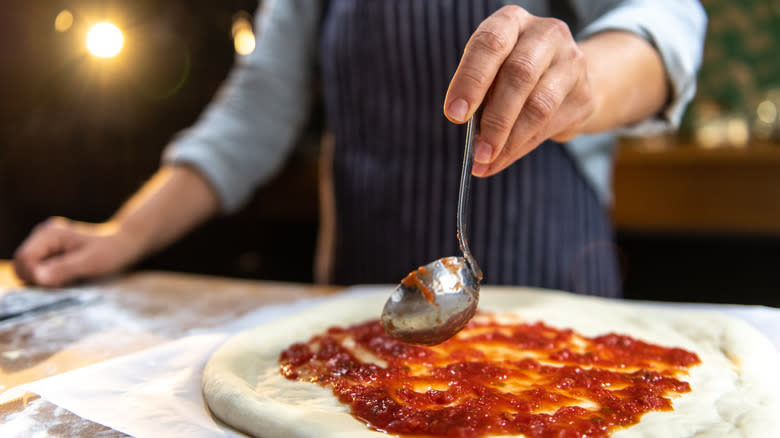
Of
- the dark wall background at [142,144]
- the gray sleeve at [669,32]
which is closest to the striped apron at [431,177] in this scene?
the gray sleeve at [669,32]

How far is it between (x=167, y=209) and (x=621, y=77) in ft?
3.77

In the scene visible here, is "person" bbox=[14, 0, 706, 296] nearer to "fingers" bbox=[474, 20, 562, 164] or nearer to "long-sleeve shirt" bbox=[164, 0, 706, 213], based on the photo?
"long-sleeve shirt" bbox=[164, 0, 706, 213]

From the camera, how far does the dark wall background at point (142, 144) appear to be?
9.32 ft

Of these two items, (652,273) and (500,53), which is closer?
(500,53)

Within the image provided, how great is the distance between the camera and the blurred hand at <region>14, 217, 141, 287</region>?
1390 millimetres

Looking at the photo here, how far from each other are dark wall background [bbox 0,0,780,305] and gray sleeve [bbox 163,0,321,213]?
4.75 ft

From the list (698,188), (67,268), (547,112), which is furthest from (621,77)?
(698,188)

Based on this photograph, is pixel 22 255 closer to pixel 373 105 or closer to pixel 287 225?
pixel 373 105

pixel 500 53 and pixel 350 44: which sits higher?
pixel 350 44

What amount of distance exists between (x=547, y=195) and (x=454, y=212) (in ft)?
0.72

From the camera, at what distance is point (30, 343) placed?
3.41 ft

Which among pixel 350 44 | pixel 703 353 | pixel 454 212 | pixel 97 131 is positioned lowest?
pixel 703 353

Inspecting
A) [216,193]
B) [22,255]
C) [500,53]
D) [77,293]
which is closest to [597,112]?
[500,53]

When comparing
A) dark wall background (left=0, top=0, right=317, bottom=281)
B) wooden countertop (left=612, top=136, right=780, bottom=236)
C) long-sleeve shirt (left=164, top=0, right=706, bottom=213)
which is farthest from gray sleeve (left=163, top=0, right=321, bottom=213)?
wooden countertop (left=612, top=136, right=780, bottom=236)
